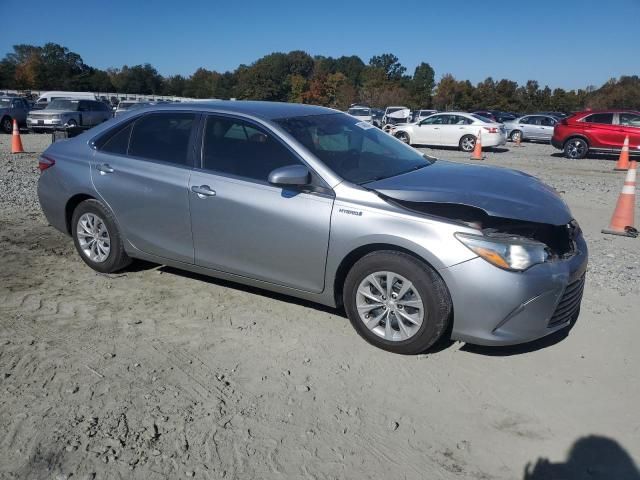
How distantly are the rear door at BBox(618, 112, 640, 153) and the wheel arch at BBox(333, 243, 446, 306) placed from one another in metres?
16.9

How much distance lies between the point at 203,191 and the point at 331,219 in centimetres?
118

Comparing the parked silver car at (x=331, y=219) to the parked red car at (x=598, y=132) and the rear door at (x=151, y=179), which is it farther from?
the parked red car at (x=598, y=132)

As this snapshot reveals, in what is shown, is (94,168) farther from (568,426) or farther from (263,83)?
(263,83)

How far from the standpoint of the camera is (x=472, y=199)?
3881 mm

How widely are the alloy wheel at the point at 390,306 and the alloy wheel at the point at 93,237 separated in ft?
8.84

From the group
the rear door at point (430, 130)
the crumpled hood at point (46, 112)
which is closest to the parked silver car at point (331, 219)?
the rear door at point (430, 130)

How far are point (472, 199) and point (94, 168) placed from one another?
11.3 ft

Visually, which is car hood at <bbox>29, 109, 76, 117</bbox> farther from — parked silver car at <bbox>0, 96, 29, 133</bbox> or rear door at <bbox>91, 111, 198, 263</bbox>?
rear door at <bbox>91, 111, 198, 263</bbox>

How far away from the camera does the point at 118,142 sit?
5.18 metres

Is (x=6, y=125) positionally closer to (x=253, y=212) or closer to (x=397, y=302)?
(x=253, y=212)

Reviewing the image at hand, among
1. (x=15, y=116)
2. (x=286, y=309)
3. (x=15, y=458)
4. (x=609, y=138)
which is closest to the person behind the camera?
(x=15, y=458)

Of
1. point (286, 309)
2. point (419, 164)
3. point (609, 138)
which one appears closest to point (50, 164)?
point (286, 309)

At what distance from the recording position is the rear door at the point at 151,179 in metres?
4.69

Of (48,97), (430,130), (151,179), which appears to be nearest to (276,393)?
(151,179)
